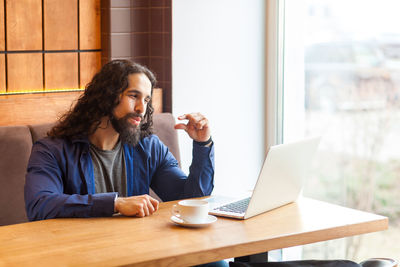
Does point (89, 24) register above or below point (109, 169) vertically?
above

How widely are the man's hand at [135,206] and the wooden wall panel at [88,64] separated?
1.45 metres

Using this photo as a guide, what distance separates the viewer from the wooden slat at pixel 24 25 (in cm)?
300

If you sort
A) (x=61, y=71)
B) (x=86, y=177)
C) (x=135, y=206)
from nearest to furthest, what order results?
(x=135, y=206) → (x=86, y=177) → (x=61, y=71)

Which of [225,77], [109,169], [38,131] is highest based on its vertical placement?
[225,77]

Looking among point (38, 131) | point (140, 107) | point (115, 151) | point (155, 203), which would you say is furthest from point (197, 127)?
point (38, 131)

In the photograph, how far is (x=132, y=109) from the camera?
2.34 meters

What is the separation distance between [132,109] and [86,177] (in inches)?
12.4

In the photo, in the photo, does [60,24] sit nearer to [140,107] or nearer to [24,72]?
[24,72]

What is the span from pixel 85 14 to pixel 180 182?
126cm

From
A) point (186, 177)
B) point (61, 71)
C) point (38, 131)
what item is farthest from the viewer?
point (61, 71)

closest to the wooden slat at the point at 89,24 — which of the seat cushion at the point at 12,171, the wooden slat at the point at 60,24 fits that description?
the wooden slat at the point at 60,24

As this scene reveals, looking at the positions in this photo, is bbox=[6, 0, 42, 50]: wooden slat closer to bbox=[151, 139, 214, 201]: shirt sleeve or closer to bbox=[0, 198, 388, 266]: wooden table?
bbox=[151, 139, 214, 201]: shirt sleeve

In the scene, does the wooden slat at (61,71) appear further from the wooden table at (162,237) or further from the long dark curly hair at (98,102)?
the wooden table at (162,237)

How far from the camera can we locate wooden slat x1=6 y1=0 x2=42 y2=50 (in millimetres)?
2996
